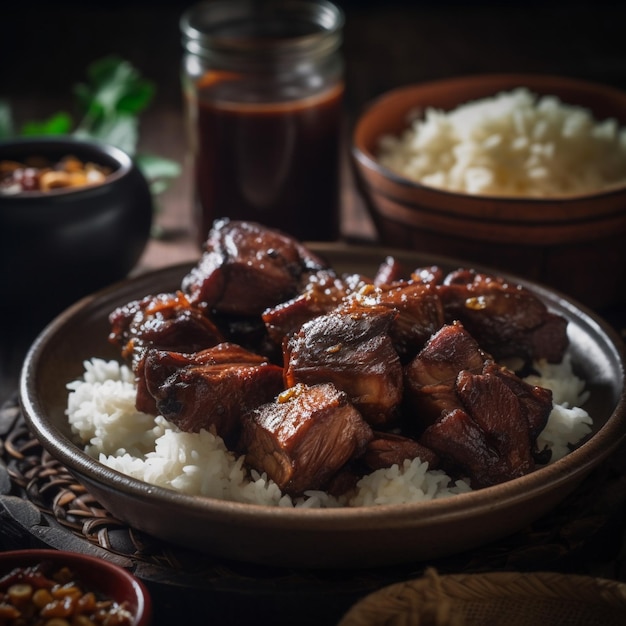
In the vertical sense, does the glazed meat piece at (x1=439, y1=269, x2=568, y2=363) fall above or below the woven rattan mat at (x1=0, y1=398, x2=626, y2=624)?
above

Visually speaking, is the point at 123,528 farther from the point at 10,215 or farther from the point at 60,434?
the point at 10,215

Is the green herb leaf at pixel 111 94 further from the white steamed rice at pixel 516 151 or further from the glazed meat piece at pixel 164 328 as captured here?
the glazed meat piece at pixel 164 328

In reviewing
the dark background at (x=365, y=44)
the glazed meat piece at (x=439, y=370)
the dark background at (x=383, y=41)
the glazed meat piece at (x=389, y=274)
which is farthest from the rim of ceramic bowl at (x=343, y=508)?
the dark background at (x=383, y=41)

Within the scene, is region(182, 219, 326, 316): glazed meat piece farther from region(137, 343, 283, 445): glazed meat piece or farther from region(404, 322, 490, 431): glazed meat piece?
region(404, 322, 490, 431): glazed meat piece

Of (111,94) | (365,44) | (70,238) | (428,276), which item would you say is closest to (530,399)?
(428,276)

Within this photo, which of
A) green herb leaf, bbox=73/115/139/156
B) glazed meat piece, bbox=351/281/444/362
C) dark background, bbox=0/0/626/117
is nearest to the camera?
glazed meat piece, bbox=351/281/444/362

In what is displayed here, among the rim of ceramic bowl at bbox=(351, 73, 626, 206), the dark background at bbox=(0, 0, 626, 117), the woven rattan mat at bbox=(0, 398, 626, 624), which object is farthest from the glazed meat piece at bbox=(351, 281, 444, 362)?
the dark background at bbox=(0, 0, 626, 117)
